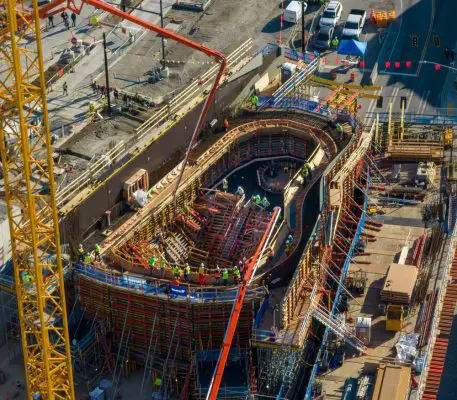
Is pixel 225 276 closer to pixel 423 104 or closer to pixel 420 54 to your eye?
pixel 423 104

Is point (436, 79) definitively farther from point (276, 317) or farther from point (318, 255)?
point (276, 317)

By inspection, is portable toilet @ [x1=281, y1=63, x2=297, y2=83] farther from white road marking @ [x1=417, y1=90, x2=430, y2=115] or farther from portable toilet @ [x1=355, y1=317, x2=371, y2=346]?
portable toilet @ [x1=355, y1=317, x2=371, y2=346]

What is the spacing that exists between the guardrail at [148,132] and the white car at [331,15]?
1584cm

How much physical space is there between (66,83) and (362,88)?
101 ft

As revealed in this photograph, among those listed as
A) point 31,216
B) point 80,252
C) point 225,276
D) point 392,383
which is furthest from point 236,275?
point 31,216

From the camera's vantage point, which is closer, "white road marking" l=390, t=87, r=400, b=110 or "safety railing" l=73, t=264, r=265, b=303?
"safety railing" l=73, t=264, r=265, b=303

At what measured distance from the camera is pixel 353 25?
6309 inches

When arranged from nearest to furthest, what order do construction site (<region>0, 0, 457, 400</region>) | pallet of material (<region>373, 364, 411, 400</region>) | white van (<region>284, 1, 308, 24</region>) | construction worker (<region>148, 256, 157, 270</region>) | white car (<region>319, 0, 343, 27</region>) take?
pallet of material (<region>373, 364, 411, 400</region>), construction site (<region>0, 0, 457, 400</region>), construction worker (<region>148, 256, 157, 270</region>), white car (<region>319, 0, 343, 27</region>), white van (<region>284, 1, 308, 24</region>)

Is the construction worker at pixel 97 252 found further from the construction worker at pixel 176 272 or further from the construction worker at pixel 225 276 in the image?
the construction worker at pixel 225 276

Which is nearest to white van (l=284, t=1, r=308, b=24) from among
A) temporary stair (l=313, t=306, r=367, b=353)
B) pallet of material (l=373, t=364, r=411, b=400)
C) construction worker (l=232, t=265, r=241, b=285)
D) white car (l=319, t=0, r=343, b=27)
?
white car (l=319, t=0, r=343, b=27)

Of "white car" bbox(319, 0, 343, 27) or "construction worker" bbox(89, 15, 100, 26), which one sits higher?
"construction worker" bbox(89, 15, 100, 26)

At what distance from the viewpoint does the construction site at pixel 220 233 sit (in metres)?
111

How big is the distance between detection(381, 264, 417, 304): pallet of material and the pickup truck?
148 ft

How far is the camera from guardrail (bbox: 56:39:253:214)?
402ft
